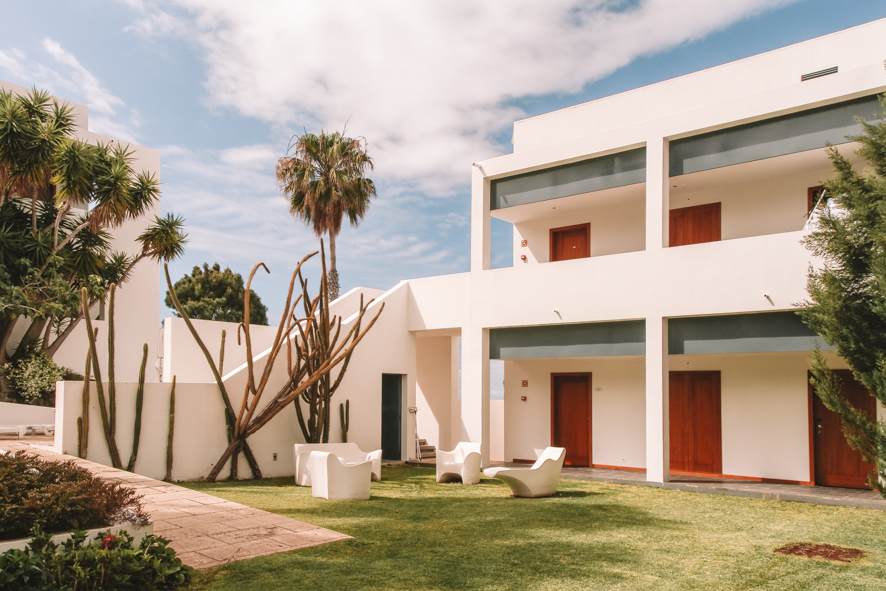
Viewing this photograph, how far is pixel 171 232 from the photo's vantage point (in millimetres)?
16672

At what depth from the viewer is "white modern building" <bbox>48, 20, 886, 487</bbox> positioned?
11016mm

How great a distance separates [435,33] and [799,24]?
718 cm

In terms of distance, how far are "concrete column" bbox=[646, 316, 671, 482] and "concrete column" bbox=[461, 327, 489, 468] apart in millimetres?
3698

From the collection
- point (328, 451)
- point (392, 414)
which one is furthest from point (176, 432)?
point (392, 414)

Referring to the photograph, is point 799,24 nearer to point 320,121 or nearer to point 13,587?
point 320,121

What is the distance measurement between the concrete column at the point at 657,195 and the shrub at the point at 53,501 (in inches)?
384

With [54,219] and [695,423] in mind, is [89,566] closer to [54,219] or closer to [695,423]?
[695,423]

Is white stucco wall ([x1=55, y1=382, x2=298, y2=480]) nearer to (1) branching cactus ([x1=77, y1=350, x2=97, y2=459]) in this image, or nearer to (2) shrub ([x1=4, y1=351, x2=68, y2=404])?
(1) branching cactus ([x1=77, y1=350, x2=97, y2=459])

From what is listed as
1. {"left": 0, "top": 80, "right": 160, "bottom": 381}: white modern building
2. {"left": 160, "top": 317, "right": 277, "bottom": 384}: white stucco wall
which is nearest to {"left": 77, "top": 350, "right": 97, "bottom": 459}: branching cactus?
{"left": 160, "top": 317, "right": 277, "bottom": 384}: white stucco wall

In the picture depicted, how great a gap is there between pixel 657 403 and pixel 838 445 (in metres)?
3.46

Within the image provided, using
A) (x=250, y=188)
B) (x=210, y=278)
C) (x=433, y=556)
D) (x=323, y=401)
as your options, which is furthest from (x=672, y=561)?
(x=210, y=278)

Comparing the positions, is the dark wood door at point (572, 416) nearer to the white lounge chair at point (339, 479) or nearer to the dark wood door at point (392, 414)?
the dark wood door at point (392, 414)

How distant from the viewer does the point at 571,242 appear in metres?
15.6

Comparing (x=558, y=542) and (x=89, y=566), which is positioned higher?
(x=89, y=566)
